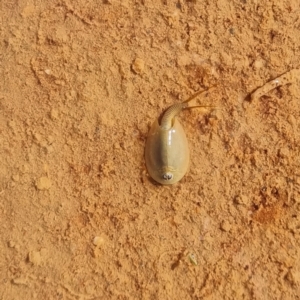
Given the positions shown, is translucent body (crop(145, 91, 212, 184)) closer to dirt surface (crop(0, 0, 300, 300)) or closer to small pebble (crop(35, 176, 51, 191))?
dirt surface (crop(0, 0, 300, 300))

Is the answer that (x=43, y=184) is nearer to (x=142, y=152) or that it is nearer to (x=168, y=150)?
(x=142, y=152)

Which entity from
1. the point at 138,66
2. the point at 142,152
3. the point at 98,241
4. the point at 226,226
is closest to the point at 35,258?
the point at 98,241

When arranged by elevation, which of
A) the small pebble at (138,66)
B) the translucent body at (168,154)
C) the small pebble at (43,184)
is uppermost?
the small pebble at (138,66)

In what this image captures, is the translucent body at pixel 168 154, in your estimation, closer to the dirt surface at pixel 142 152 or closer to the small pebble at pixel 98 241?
the dirt surface at pixel 142 152

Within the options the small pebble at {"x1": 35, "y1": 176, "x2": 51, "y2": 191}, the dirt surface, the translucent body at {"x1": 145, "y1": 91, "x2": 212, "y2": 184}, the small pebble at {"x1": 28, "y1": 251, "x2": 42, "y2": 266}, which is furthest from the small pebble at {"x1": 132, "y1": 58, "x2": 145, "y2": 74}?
the small pebble at {"x1": 28, "y1": 251, "x2": 42, "y2": 266}

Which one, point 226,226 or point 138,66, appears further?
point 138,66

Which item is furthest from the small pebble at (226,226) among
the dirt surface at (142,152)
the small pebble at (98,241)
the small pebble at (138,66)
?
the small pebble at (138,66)
